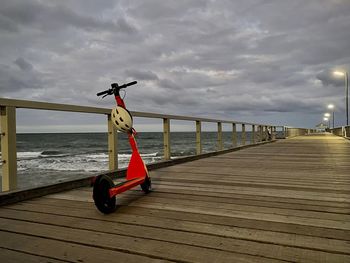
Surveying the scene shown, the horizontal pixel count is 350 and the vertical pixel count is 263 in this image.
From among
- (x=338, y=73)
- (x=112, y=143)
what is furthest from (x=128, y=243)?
(x=338, y=73)

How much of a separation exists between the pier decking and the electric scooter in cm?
11

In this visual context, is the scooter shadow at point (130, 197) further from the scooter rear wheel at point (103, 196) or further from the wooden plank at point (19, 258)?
the wooden plank at point (19, 258)

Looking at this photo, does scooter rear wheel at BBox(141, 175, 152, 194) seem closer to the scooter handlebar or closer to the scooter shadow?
the scooter shadow

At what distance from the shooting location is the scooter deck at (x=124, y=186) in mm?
2276

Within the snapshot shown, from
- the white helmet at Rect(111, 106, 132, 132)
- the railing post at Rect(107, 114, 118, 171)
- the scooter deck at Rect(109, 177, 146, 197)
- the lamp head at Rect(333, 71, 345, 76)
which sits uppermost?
the lamp head at Rect(333, 71, 345, 76)

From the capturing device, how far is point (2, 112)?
251cm

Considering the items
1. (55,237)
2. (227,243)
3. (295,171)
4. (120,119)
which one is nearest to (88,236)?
(55,237)

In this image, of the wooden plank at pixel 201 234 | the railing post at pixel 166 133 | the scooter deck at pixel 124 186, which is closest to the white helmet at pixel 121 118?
the scooter deck at pixel 124 186

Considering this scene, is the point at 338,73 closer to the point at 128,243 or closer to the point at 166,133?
the point at 166,133

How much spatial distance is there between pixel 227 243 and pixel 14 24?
6124mm

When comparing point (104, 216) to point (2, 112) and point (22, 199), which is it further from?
point (2, 112)

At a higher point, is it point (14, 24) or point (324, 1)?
point (324, 1)

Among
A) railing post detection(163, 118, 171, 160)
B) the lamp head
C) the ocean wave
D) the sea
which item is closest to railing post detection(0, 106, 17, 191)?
the sea

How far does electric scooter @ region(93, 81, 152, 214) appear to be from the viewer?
2230 mm
